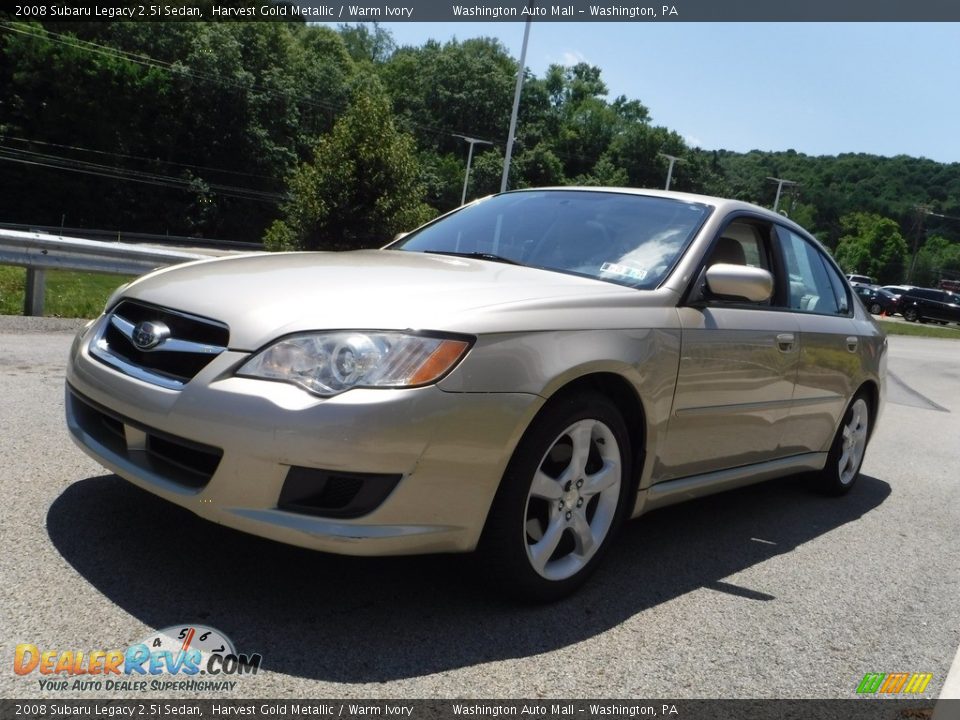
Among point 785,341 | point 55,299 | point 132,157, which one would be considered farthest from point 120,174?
point 785,341

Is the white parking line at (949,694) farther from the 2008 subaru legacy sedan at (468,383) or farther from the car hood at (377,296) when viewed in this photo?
the car hood at (377,296)

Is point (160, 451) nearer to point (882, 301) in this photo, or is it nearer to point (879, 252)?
point (882, 301)

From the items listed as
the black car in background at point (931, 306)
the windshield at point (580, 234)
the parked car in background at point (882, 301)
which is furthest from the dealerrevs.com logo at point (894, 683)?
the parked car in background at point (882, 301)

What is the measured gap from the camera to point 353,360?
103 inches

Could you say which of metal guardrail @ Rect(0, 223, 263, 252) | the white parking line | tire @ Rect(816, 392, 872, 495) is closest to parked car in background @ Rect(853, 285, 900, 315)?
metal guardrail @ Rect(0, 223, 263, 252)

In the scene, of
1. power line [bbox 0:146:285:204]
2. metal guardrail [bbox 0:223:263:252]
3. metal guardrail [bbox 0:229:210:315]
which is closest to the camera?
metal guardrail [bbox 0:229:210:315]

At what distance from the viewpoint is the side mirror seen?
3.57 meters

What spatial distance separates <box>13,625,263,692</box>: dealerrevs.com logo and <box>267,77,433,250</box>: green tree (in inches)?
1230

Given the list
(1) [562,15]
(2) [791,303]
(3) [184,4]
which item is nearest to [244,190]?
(3) [184,4]

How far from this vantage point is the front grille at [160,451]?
269 cm

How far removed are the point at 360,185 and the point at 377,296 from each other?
31.7 m

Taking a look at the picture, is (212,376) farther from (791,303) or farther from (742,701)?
(791,303)

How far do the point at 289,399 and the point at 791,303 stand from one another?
2.88 metres

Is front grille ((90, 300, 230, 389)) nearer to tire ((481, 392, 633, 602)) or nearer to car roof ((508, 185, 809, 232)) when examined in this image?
tire ((481, 392, 633, 602))
